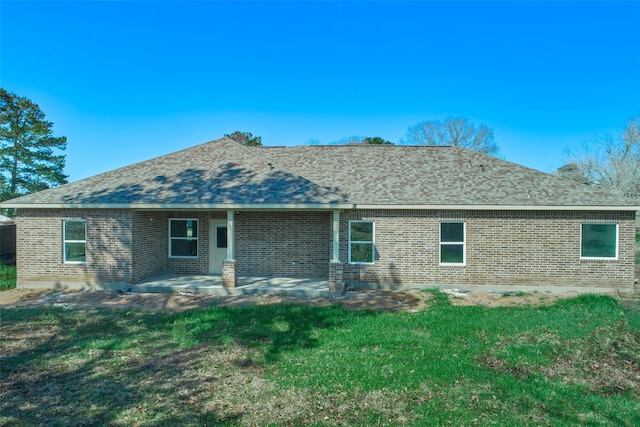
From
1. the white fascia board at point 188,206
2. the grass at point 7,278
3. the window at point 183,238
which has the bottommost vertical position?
the grass at point 7,278

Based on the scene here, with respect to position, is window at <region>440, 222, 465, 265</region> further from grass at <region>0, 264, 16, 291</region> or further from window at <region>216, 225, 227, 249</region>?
grass at <region>0, 264, 16, 291</region>

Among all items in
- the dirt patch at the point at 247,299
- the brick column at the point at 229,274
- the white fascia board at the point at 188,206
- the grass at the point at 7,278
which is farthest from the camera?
the grass at the point at 7,278

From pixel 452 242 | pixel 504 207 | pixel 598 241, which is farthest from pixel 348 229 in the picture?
pixel 598 241

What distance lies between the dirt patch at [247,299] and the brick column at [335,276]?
1.26 ft

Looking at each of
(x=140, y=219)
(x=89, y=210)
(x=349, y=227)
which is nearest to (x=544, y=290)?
(x=349, y=227)

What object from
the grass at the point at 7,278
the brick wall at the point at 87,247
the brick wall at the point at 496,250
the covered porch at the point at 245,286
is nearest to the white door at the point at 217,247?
the covered porch at the point at 245,286

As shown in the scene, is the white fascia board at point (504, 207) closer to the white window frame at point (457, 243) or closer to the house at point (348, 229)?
the house at point (348, 229)

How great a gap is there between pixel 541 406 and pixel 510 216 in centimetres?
879

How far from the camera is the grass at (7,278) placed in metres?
13.6

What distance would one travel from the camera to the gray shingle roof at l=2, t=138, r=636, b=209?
12430 millimetres

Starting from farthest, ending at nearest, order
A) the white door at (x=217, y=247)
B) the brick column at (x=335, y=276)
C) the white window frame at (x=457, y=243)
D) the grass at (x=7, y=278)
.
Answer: the white door at (x=217, y=247)
the grass at (x=7, y=278)
the white window frame at (x=457, y=243)
the brick column at (x=335, y=276)

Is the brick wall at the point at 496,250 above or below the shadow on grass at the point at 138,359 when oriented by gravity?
above

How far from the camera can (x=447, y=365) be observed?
20.9 feet

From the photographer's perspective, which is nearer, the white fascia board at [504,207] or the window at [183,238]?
the white fascia board at [504,207]
